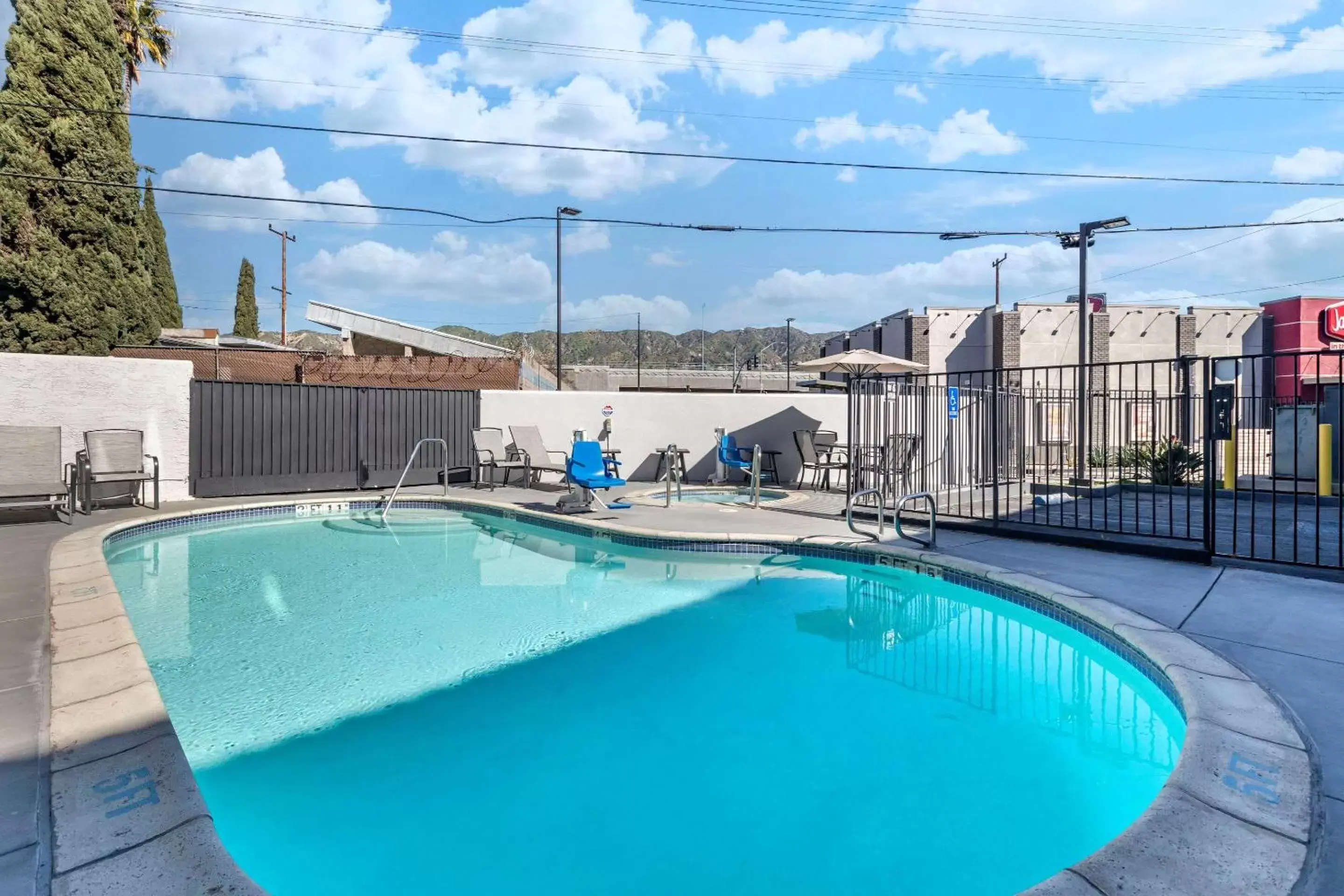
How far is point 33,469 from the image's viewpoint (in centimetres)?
700

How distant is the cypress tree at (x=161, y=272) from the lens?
57.6 feet

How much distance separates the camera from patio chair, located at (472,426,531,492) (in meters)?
10.4

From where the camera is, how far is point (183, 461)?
889cm

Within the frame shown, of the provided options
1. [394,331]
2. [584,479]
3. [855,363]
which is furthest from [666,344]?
[584,479]

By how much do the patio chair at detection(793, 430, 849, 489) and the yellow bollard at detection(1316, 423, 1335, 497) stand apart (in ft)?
16.6

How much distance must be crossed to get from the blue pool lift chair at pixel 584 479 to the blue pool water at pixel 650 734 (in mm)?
2373

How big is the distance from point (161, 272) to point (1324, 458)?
23.1 metres

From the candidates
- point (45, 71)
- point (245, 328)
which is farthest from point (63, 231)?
point (245, 328)

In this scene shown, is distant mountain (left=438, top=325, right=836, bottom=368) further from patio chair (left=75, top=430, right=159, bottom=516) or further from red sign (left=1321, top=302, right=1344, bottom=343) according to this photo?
patio chair (left=75, top=430, right=159, bottom=516)

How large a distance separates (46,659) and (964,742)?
12.9 ft

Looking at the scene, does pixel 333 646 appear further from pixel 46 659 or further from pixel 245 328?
pixel 245 328

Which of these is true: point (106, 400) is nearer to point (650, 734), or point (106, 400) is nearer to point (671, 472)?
point (671, 472)

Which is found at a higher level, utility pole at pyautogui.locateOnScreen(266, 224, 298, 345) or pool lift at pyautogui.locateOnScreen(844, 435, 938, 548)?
utility pole at pyautogui.locateOnScreen(266, 224, 298, 345)

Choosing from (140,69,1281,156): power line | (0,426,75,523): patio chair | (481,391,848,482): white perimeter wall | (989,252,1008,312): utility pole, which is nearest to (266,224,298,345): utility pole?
(140,69,1281,156): power line
